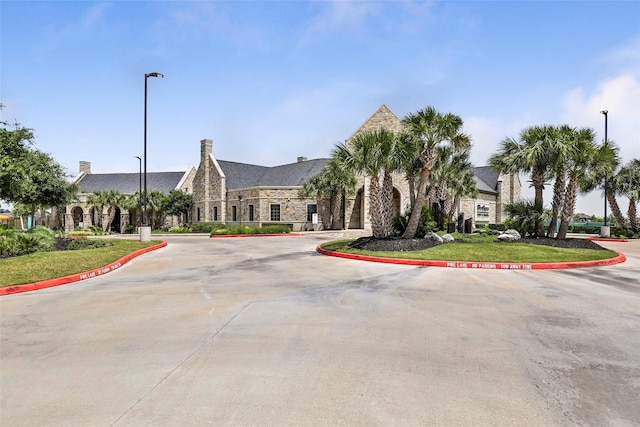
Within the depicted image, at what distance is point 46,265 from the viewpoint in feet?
40.2

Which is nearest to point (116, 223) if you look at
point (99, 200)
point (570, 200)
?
point (99, 200)

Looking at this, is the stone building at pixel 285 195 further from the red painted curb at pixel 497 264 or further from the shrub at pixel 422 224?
the red painted curb at pixel 497 264

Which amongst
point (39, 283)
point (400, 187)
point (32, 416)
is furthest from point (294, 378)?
point (400, 187)

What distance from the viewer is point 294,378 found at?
443 cm

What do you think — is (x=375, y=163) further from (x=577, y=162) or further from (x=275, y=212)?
(x=275, y=212)

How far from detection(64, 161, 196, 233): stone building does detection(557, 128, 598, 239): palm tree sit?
46.1m

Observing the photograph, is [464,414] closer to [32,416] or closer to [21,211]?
[32,416]

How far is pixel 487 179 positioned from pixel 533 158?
3739cm

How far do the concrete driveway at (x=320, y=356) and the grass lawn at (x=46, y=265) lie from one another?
1519 mm

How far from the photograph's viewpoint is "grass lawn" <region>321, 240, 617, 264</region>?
1480 centimetres

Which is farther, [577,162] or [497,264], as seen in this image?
[577,162]

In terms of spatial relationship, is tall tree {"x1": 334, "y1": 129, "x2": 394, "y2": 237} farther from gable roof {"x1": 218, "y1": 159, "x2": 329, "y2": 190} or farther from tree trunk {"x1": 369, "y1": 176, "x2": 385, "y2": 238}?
gable roof {"x1": 218, "y1": 159, "x2": 329, "y2": 190}

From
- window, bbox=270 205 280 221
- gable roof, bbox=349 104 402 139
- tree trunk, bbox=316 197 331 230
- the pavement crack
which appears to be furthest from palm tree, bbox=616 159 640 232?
the pavement crack

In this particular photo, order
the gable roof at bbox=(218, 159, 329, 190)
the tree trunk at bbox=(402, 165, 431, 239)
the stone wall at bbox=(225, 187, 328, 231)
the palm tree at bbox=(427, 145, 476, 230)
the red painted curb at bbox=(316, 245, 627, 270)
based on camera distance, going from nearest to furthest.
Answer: the red painted curb at bbox=(316, 245, 627, 270) < the tree trunk at bbox=(402, 165, 431, 239) < the palm tree at bbox=(427, 145, 476, 230) < the stone wall at bbox=(225, 187, 328, 231) < the gable roof at bbox=(218, 159, 329, 190)
